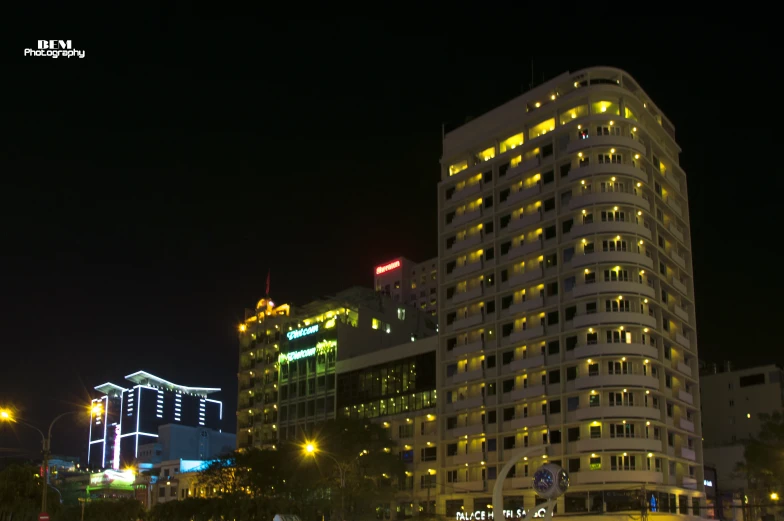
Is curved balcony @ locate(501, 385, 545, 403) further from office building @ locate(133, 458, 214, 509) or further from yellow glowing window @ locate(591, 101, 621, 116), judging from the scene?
office building @ locate(133, 458, 214, 509)

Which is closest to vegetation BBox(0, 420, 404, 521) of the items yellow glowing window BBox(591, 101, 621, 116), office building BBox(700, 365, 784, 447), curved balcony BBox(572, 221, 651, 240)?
curved balcony BBox(572, 221, 651, 240)

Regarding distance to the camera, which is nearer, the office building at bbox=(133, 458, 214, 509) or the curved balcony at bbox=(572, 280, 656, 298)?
the curved balcony at bbox=(572, 280, 656, 298)

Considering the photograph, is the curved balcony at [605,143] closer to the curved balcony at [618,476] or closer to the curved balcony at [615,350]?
the curved balcony at [615,350]

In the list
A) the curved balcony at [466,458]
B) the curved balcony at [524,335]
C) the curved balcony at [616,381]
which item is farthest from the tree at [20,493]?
the curved balcony at [616,381]

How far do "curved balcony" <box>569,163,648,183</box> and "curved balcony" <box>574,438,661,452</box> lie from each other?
3088cm

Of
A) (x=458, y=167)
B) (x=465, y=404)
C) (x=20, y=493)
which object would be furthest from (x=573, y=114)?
(x=20, y=493)

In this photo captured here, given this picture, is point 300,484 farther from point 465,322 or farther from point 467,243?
point 467,243

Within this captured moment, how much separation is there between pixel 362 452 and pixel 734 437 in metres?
59.7

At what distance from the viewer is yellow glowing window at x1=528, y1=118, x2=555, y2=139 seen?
114812mm

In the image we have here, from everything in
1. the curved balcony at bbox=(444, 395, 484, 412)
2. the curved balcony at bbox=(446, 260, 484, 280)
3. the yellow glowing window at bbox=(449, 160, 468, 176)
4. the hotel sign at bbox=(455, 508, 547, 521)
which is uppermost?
the yellow glowing window at bbox=(449, 160, 468, 176)

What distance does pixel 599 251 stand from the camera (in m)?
103

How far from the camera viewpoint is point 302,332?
14300 centimetres

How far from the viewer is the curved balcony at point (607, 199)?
343 ft

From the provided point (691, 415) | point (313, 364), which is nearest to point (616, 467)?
point (691, 415)
